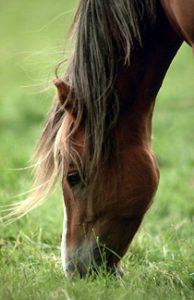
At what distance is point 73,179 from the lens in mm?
4340

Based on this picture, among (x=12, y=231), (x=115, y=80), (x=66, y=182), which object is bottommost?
(x=12, y=231)

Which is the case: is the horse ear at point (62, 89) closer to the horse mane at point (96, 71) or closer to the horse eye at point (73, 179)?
the horse mane at point (96, 71)

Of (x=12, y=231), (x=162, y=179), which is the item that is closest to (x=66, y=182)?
(x=12, y=231)

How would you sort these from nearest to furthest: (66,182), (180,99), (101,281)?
(101,281) < (66,182) < (180,99)

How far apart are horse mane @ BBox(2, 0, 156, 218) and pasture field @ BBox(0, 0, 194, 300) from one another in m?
0.26

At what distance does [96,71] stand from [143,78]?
245 millimetres

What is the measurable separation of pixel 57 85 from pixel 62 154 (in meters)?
0.32

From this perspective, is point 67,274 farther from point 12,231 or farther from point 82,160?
point 12,231

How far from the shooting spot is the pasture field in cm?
399

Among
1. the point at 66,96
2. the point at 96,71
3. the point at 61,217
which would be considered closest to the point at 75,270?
the point at 66,96

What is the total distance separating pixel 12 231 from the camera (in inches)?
217

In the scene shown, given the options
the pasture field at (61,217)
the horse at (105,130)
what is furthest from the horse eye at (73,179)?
the pasture field at (61,217)

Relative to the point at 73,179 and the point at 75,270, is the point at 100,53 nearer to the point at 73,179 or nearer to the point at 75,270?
the point at 73,179

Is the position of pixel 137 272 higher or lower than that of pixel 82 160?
lower
